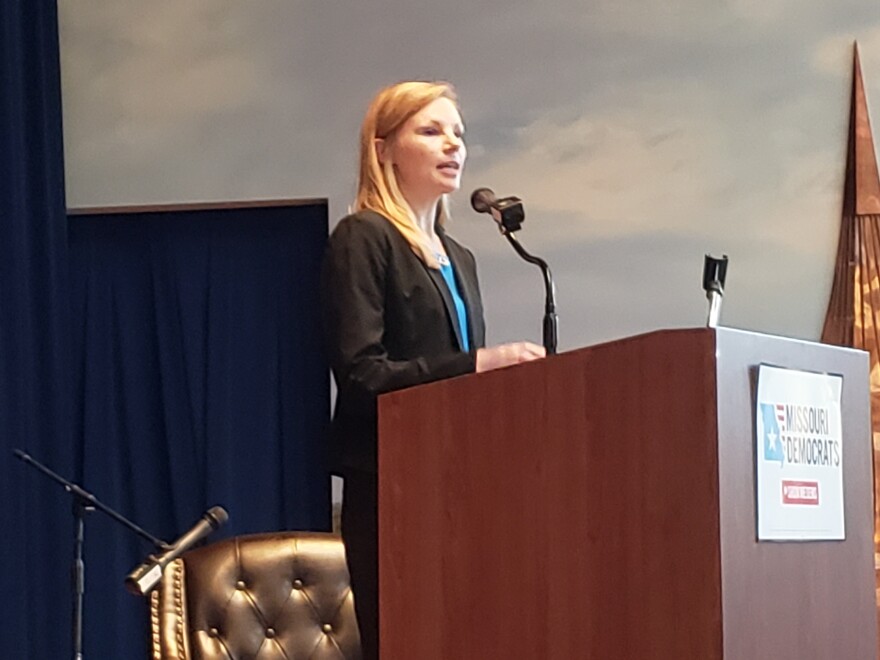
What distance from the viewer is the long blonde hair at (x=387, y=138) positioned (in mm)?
1849

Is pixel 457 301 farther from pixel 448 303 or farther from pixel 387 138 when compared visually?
pixel 387 138

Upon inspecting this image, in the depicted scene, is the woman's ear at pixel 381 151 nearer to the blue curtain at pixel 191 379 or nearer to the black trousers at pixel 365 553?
the black trousers at pixel 365 553

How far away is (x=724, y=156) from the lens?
423 cm

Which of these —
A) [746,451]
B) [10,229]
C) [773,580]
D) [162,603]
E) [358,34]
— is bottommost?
[162,603]

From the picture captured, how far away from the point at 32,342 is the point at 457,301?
2.85 m

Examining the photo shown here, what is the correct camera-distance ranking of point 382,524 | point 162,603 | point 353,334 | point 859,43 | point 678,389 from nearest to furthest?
point 678,389
point 382,524
point 353,334
point 162,603
point 859,43

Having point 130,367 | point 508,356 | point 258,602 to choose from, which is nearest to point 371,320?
point 508,356

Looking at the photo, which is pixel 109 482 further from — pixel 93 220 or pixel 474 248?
pixel 474 248

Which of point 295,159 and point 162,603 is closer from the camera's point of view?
point 162,603

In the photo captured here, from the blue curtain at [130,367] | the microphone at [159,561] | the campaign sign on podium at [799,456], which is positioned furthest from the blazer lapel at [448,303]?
the blue curtain at [130,367]

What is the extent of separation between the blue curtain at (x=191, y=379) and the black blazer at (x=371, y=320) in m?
2.66

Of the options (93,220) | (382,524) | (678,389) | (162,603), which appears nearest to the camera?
(678,389)

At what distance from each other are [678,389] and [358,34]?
3.42 meters

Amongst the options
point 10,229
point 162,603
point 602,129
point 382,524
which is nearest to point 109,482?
point 10,229
